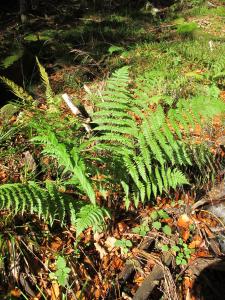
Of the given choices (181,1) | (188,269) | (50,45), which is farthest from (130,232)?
(181,1)

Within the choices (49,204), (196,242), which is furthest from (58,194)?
(196,242)

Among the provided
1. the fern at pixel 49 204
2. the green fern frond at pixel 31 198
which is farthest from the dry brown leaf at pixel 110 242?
the green fern frond at pixel 31 198

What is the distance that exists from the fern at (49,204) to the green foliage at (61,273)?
29 cm

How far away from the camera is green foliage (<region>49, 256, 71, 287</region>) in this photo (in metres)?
2.22

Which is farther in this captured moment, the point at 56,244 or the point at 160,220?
the point at 160,220

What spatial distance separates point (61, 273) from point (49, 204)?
0.51 m

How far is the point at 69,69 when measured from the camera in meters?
5.84

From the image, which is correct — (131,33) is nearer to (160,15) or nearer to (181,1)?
(160,15)

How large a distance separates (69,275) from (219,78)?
4.10 m

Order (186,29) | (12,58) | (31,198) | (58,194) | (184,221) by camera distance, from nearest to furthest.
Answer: (31,198) → (58,194) → (184,221) → (12,58) → (186,29)

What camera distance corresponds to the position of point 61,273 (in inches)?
89.5

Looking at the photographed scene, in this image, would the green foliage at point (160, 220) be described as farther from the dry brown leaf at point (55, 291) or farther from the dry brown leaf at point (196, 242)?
the dry brown leaf at point (55, 291)

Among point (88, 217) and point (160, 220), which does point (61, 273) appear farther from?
point (160, 220)

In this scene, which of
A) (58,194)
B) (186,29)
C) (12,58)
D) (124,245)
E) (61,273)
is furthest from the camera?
(186,29)
